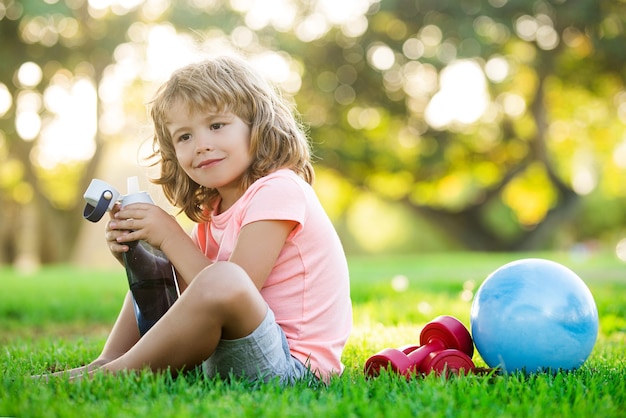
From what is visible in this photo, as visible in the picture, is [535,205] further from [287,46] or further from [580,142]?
[287,46]

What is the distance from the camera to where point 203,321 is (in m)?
2.48

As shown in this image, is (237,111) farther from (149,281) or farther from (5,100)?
(5,100)

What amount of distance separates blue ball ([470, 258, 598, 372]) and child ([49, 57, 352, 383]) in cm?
60

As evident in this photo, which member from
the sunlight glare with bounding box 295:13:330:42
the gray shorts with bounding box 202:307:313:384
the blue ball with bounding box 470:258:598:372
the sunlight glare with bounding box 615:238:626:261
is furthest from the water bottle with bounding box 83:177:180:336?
the sunlight glare with bounding box 615:238:626:261

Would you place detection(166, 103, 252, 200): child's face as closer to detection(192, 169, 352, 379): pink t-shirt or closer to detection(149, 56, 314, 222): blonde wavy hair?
detection(149, 56, 314, 222): blonde wavy hair

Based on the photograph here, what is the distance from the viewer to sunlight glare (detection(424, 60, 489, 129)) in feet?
67.7

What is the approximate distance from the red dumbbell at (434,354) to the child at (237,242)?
185 mm

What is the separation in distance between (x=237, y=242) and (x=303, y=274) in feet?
1.00

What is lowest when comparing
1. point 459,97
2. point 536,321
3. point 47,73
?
point 536,321

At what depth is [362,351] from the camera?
3.77 metres

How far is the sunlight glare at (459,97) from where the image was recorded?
20625 mm

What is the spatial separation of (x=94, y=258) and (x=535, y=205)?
19.1 metres

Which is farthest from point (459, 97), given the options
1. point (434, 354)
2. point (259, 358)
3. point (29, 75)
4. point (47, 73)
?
point (259, 358)

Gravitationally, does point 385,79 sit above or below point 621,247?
above
